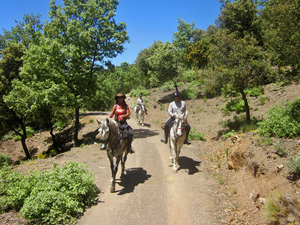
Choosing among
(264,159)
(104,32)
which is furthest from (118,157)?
(104,32)

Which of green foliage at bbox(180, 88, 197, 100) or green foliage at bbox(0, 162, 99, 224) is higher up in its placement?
green foliage at bbox(180, 88, 197, 100)

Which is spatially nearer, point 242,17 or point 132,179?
point 132,179

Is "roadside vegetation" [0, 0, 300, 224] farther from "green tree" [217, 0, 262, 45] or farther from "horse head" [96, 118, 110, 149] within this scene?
"horse head" [96, 118, 110, 149]

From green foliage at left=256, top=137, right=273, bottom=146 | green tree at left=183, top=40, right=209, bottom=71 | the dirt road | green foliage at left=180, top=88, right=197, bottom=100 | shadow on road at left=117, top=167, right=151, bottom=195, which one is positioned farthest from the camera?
green tree at left=183, top=40, right=209, bottom=71

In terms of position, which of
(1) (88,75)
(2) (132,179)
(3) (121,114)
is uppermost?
(1) (88,75)

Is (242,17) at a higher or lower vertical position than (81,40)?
higher

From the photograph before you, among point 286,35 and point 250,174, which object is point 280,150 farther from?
point 286,35

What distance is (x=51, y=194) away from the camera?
19.7 ft

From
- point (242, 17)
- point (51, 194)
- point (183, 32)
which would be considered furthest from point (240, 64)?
point (183, 32)

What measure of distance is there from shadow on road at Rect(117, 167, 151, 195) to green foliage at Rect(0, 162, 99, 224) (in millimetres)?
1110

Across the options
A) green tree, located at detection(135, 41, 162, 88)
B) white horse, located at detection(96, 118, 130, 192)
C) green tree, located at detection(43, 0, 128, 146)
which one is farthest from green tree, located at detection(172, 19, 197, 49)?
white horse, located at detection(96, 118, 130, 192)

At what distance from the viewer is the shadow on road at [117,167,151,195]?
7.88m

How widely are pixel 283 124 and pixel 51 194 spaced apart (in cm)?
Result: 800

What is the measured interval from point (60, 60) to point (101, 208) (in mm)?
12607
